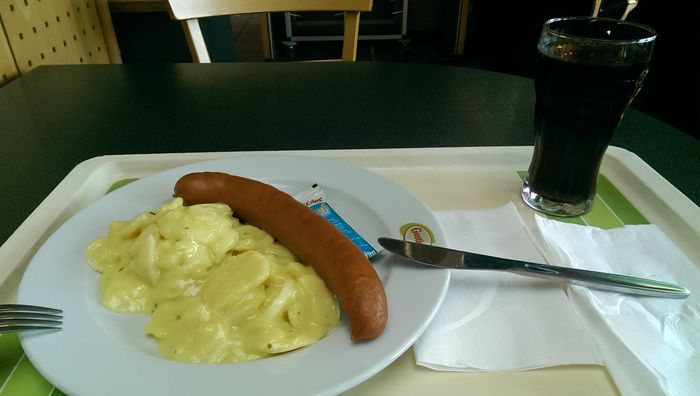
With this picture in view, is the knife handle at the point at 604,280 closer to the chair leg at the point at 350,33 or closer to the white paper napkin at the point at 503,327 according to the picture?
the white paper napkin at the point at 503,327

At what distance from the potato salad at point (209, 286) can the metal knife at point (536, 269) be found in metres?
0.19

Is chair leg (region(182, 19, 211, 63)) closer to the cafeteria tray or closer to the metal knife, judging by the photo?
the cafeteria tray

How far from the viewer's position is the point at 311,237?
929 millimetres

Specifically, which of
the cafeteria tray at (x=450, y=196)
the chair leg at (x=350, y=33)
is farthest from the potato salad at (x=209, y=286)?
the chair leg at (x=350, y=33)

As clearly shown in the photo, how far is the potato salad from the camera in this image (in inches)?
31.6

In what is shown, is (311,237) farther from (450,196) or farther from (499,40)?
(499,40)

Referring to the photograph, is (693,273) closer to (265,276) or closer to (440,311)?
(440,311)

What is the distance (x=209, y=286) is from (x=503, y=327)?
0.54 meters

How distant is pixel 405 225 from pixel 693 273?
1.90 ft

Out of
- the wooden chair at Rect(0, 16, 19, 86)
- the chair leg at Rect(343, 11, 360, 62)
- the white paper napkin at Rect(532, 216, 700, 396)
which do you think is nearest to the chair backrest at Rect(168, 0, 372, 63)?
the chair leg at Rect(343, 11, 360, 62)

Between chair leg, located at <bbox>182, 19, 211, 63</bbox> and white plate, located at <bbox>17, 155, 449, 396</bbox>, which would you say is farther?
chair leg, located at <bbox>182, 19, 211, 63</bbox>

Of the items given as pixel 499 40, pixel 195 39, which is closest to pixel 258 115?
pixel 195 39

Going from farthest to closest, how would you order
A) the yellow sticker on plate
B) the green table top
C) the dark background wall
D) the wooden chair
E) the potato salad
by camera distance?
the dark background wall, the wooden chair, the green table top, the yellow sticker on plate, the potato salad

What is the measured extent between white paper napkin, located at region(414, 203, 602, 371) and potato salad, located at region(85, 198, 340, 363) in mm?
198
